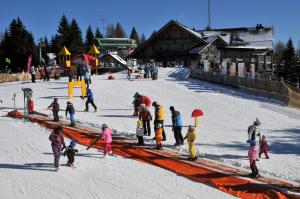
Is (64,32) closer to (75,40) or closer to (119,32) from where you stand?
(75,40)

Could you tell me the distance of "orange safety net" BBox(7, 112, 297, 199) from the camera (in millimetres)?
12297

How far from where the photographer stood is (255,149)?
44.3 ft

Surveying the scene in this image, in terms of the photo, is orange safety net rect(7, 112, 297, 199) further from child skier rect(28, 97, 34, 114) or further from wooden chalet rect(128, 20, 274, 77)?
wooden chalet rect(128, 20, 274, 77)

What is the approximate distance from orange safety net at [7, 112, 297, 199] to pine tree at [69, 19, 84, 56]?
56965 millimetres

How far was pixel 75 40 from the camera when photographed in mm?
75938

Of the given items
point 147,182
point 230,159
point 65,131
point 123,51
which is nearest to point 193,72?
point 65,131

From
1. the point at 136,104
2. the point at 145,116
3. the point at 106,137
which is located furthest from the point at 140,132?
the point at 136,104

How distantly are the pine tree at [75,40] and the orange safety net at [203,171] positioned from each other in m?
57.0

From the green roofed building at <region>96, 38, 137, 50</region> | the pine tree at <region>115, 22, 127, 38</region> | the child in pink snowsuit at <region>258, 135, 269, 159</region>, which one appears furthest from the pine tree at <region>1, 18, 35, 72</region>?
the pine tree at <region>115, 22, 127, 38</region>

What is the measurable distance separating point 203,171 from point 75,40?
64820 millimetres

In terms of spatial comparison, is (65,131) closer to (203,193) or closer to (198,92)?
(203,193)

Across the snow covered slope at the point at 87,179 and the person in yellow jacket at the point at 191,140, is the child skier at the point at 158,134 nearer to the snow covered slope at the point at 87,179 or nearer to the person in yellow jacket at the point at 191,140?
the person in yellow jacket at the point at 191,140

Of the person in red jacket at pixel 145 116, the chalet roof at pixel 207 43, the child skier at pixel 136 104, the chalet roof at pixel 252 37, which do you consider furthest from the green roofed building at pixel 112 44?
the person in red jacket at pixel 145 116

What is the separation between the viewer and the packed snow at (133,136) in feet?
41.1
